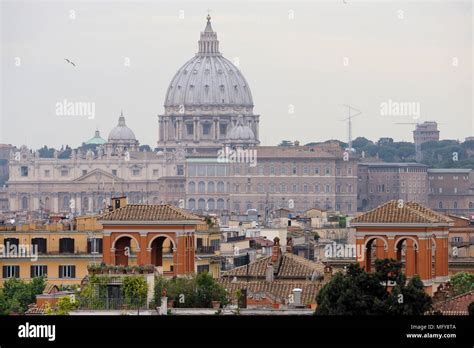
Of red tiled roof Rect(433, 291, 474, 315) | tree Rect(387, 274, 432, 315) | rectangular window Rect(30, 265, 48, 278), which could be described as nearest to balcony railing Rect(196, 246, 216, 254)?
rectangular window Rect(30, 265, 48, 278)

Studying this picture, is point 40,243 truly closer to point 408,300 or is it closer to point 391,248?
point 391,248

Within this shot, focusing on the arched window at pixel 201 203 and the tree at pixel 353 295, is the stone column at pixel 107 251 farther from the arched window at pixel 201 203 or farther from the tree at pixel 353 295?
the arched window at pixel 201 203

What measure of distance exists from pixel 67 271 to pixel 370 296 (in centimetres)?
1951

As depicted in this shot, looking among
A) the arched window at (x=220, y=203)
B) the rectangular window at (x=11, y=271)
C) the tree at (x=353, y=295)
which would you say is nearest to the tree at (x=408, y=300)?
the tree at (x=353, y=295)

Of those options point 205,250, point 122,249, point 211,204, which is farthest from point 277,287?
point 211,204

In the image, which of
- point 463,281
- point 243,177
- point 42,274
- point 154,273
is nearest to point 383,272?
point 154,273

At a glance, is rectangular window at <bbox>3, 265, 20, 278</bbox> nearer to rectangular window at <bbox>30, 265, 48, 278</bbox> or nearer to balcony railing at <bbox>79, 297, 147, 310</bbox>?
rectangular window at <bbox>30, 265, 48, 278</bbox>

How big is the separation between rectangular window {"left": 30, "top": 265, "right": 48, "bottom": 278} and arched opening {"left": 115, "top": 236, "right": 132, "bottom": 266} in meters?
8.43

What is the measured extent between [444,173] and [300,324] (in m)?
163

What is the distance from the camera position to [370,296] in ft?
74.0

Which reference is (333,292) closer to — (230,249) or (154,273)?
(154,273)

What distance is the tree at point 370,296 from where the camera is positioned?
2192 cm

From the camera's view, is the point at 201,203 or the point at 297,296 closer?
the point at 297,296

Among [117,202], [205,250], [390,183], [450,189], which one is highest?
[390,183]
